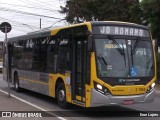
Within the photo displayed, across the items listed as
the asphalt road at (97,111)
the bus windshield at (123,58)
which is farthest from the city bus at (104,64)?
the asphalt road at (97,111)

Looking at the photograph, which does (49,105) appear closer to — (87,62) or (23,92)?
(87,62)

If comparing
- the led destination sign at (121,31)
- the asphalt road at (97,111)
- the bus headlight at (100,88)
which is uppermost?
the led destination sign at (121,31)

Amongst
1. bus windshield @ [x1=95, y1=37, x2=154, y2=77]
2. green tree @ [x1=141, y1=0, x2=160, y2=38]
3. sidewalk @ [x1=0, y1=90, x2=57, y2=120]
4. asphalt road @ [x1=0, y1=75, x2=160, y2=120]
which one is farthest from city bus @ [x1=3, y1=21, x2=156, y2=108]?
green tree @ [x1=141, y1=0, x2=160, y2=38]

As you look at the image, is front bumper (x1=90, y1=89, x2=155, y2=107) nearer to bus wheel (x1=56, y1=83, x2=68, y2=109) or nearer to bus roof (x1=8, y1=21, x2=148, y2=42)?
bus roof (x1=8, y1=21, x2=148, y2=42)

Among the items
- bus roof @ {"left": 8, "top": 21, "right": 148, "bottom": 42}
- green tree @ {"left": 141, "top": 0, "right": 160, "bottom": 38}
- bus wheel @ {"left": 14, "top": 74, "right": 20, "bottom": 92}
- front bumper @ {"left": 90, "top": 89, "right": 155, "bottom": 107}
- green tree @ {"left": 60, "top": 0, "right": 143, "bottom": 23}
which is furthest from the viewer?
green tree @ {"left": 60, "top": 0, "right": 143, "bottom": 23}

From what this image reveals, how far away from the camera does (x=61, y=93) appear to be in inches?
564

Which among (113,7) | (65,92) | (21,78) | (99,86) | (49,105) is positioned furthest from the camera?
(113,7)

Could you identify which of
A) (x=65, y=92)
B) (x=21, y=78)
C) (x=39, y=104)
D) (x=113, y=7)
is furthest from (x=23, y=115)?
(x=113, y=7)

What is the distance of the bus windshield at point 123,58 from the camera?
485 inches

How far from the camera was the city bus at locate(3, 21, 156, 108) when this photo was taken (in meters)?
12.2

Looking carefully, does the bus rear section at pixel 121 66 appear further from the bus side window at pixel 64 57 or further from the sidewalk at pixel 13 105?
the sidewalk at pixel 13 105

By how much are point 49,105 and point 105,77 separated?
3787 millimetres

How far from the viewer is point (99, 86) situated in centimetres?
1206

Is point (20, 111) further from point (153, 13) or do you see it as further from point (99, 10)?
point (99, 10)
